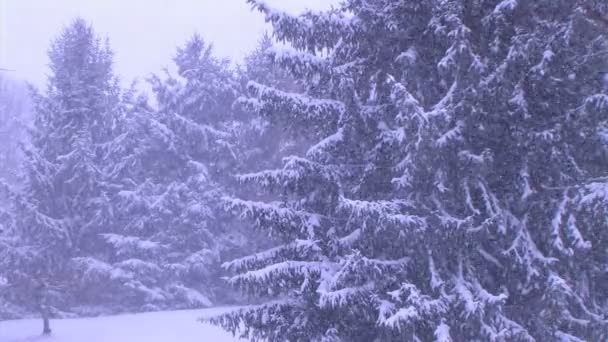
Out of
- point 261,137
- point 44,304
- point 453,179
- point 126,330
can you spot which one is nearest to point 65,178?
point 44,304

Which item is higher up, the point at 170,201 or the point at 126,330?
the point at 170,201

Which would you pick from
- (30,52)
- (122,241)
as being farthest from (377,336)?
(30,52)

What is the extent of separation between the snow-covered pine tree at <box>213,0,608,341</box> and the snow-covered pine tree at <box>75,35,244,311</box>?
1757 centimetres

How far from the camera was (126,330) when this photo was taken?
777 inches

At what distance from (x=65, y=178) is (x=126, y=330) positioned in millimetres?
9672

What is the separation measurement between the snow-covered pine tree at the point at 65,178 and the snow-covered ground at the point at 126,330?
1937 millimetres

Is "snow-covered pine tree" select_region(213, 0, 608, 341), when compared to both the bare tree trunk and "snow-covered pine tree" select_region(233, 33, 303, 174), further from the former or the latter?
"snow-covered pine tree" select_region(233, 33, 303, 174)

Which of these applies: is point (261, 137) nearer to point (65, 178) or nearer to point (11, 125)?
point (65, 178)

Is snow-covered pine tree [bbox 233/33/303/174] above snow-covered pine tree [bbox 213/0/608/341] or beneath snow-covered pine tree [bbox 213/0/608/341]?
above

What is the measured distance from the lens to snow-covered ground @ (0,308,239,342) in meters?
18.3

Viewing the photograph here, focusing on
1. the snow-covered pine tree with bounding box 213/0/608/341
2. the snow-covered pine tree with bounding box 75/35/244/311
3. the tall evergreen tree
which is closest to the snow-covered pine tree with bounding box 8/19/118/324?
the snow-covered pine tree with bounding box 75/35/244/311

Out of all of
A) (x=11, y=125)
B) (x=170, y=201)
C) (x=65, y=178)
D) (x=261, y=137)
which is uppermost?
(x=11, y=125)

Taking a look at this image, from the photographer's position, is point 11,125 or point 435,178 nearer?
point 435,178

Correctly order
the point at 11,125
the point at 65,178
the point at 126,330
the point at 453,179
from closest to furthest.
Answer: the point at 453,179
the point at 126,330
the point at 65,178
the point at 11,125
